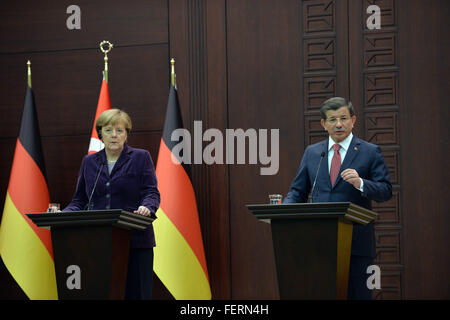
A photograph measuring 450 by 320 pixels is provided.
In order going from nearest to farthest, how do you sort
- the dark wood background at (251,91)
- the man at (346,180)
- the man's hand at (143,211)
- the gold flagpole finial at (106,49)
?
the man at (346,180)
the man's hand at (143,211)
the dark wood background at (251,91)
the gold flagpole finial at (106,49)

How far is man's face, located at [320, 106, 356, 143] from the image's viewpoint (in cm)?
354

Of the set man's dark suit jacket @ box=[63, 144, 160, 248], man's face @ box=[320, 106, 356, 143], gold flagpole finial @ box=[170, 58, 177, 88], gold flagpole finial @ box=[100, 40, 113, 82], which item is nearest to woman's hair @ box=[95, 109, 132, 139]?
man's dark suit jacket @ box=[63, 144, 160, 248]

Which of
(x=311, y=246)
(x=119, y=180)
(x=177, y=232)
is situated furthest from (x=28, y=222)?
(x=311, y=246)

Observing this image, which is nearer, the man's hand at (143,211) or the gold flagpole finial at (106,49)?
the man's hand at (143,211)

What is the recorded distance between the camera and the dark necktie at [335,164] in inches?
138

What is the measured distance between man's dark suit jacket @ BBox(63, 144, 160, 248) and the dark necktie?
0.91 m

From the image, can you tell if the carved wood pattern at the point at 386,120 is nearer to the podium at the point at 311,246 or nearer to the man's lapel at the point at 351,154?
the man's lapel at the point at 351,154

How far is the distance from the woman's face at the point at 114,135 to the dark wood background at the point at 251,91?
183 centimetres

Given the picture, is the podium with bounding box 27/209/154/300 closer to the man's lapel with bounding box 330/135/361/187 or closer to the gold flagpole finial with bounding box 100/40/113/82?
the man's lapel with bounding box 330/135/361/187

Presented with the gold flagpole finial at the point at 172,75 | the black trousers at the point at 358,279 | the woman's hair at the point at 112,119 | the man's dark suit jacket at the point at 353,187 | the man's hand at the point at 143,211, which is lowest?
the black trousers at the point at 358,279

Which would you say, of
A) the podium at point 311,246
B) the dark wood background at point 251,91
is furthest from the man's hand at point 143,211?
the dark wood background at point 251,91

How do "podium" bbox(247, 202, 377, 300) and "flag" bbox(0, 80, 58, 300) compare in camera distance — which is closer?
"podium" bbox(247, 202, 377, 300)

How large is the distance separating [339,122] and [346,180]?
0.40 m

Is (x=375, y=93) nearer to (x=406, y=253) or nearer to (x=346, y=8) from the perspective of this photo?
(x=346, y=8)
